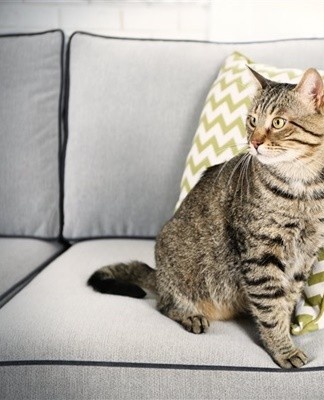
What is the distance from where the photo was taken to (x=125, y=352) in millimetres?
1168

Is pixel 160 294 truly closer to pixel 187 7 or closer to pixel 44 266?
pixel 44 266

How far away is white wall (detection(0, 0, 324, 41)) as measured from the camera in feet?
7.18

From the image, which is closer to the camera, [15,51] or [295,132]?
[295,132]

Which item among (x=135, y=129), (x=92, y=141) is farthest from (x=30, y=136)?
(x=135, y=129)

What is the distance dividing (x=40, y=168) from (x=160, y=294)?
71 cm

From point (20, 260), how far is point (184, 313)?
579 millimetres

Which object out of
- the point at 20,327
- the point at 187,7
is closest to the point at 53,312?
the point at 20,327

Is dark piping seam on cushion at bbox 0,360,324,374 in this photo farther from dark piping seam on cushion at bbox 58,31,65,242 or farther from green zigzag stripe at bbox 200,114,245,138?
dark piping seam on cushion at bbox 58,31,65,242

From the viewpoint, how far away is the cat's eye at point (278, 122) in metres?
1.22

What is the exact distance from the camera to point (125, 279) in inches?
59.1

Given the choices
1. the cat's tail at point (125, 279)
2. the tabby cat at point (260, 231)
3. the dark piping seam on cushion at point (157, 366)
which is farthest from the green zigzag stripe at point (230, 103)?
the dark piping seam on cushion at point (157, 366)

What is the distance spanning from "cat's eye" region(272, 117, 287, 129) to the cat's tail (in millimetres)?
533

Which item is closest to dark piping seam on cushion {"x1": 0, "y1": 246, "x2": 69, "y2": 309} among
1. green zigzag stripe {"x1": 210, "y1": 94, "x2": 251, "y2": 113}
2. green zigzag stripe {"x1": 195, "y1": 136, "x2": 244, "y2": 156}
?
green zigzag stripe {"x1": 195, "y1": 136, "x2": 244, "y2": 156}

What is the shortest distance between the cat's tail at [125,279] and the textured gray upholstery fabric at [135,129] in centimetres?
34
